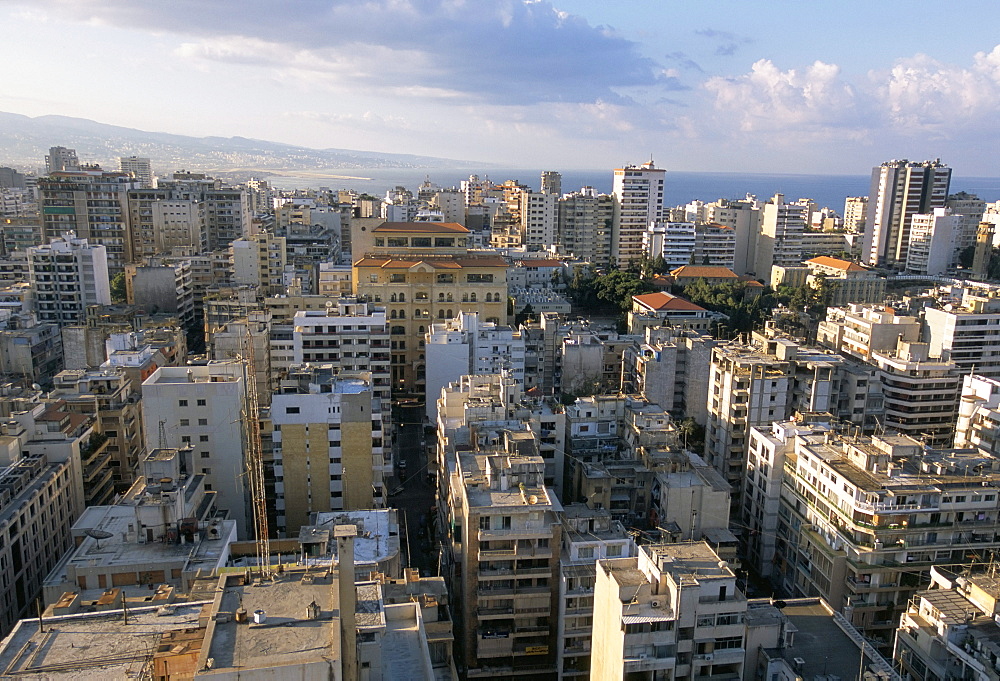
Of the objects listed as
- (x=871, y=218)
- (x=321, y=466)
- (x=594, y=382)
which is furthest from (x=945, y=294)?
(x=321, y=466)

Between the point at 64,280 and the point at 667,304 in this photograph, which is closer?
the point at 64,280

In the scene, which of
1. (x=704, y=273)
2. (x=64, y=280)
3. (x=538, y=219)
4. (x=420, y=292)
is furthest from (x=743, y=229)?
(x=64, y=280)

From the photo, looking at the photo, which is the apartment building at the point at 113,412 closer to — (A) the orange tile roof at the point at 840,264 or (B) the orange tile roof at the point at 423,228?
(B) the orange tile roof at the point at 423,228

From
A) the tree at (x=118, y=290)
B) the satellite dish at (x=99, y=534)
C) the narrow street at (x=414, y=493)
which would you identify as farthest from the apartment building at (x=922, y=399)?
the tree at (x=118, y=290)

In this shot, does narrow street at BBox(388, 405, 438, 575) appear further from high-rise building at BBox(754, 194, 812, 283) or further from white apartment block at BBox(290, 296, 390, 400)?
high-rise building at BBox(754, 194, 812, 283)

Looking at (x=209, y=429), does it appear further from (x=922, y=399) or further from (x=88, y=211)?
(x=88, y=211)

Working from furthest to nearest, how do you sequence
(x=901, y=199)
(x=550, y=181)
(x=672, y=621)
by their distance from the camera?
(x=550, y=181) < (x=901, y=199) < (x=672, y=621)

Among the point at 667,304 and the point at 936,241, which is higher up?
the point at 936,241
